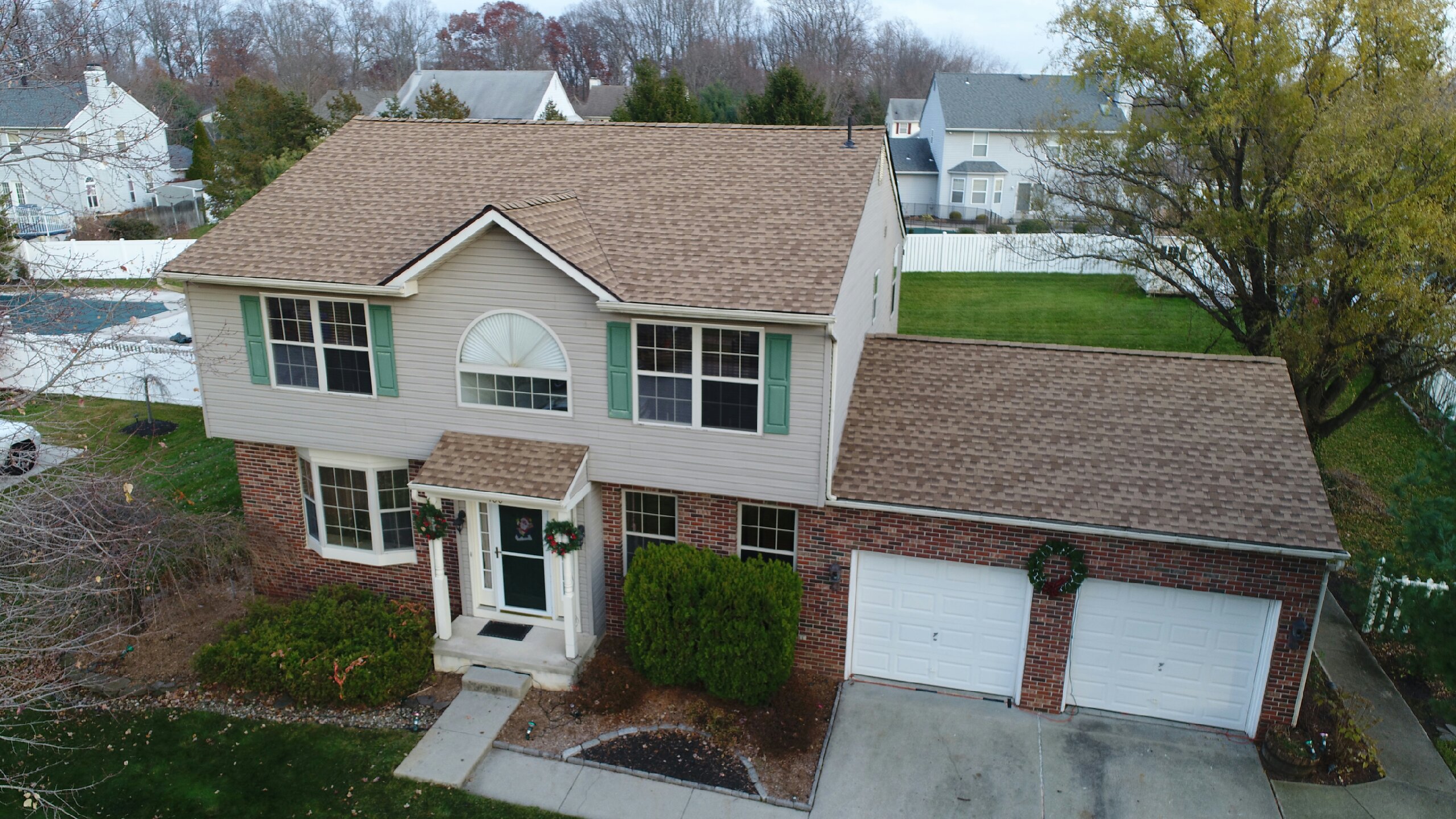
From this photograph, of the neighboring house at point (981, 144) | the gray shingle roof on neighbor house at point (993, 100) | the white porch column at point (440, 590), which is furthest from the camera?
the neighboring house at point (981, 144)

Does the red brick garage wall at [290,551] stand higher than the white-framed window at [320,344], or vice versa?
the white-framed window at [320,344]

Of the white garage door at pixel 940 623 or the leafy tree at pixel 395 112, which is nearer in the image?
the white garage door at pixel 940 623

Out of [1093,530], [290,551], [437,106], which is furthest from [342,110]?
[1093,530]

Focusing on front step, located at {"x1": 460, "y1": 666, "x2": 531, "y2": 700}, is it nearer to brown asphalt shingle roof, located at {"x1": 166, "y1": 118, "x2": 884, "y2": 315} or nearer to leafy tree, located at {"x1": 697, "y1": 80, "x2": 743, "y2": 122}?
brown asphalt shingle roof, located at {"x1": 166, "y1": 118, "x2": 884, "y2": 315}

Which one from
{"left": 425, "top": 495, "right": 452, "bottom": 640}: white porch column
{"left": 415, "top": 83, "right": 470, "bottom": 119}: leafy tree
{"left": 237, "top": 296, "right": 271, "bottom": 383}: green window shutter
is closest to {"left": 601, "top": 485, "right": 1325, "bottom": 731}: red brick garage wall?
{"left": 425, "top": 495, "right": 452, "bottom": 640}: white porch column

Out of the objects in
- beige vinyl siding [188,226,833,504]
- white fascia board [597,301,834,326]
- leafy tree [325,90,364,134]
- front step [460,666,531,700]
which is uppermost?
leafy tree [325,90,364,134]

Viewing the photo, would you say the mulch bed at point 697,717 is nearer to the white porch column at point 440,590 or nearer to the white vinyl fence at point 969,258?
the white porch column at point 440,590

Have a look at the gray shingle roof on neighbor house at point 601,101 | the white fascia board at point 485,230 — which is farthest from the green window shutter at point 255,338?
the gray shingle roof on neighbor house at point 601,101
